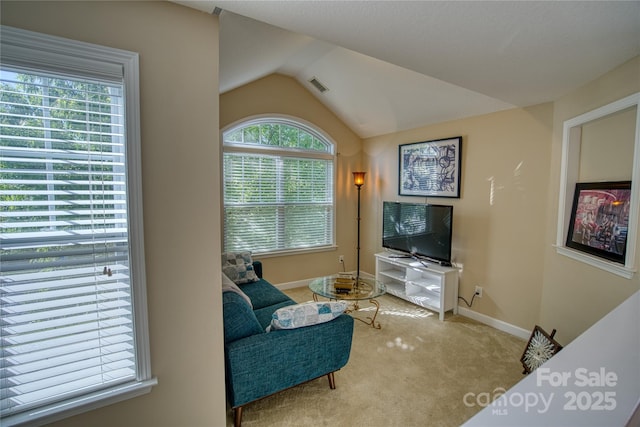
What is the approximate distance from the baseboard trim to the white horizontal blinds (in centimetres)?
350

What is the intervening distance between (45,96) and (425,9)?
1.72m

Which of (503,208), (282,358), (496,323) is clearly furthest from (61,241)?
(496,323)

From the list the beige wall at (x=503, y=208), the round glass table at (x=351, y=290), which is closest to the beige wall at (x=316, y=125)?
the round glass table at (x=351, y=290)

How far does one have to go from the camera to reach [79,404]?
1.33m

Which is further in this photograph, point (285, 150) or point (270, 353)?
point (285, 150)

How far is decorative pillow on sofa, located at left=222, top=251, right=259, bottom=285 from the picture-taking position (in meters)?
3.35

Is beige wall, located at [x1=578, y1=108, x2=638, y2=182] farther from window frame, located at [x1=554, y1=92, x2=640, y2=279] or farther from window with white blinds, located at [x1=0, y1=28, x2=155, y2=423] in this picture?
window with white blinds, located at [x1=0, y1=28, x2=155, y2=423]

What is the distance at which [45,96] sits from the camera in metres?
1.23

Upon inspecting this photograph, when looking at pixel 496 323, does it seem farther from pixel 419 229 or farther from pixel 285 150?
pixel 285 150

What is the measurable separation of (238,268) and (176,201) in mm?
2048

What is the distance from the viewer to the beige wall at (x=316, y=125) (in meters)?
3.99

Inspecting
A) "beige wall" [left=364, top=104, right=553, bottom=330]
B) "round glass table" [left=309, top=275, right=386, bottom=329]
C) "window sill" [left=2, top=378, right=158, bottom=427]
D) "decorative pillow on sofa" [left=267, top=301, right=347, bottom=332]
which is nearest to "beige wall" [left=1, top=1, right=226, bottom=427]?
"window sill" [left=2, top=378, right=158, bottom=427]

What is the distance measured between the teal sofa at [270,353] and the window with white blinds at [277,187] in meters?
2.20

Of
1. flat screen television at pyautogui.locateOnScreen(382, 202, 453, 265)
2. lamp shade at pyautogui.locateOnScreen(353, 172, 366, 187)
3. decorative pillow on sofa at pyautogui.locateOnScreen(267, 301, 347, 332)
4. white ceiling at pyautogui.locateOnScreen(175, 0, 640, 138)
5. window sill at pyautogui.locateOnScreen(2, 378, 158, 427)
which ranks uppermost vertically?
white ceiling at pyautogui.locateOnScreen(175, 0, 640, 138)
